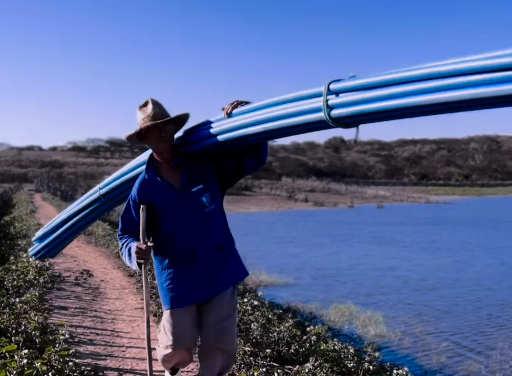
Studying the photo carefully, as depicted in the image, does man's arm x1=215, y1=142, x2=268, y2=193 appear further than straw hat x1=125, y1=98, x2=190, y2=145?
Yes

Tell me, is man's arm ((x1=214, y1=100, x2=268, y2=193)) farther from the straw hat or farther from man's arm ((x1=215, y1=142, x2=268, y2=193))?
the straw hat

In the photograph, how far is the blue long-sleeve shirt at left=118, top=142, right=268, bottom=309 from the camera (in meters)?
2.87

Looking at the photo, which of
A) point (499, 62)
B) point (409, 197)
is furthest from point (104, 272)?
point (409, 197)

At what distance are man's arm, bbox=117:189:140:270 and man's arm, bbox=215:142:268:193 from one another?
412 millimetres

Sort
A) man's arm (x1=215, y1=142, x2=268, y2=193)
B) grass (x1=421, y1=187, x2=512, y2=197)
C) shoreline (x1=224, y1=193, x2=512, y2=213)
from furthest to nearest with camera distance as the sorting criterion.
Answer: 1. grass (x1=421, y1=187, x2=512, y2=197)
2. shoreline (x1=224, y1=193, x2=512, y2=213)
3. man's arm (x1=215, y1=142, x2=268, y2=193)

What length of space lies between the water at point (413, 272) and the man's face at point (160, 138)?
4524mm

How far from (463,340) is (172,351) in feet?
18.4

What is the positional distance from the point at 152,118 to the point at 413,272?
34.1 ft

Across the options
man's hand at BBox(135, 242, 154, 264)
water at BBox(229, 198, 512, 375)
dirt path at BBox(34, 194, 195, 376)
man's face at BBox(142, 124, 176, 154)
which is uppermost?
man's face at BBox(142, 124, 176, 154)

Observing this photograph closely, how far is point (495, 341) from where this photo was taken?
774 cm

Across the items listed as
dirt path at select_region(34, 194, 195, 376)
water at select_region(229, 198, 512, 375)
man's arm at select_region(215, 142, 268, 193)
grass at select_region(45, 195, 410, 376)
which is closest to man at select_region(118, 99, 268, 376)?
man's arm at select_region(215, 142, 268, 193)

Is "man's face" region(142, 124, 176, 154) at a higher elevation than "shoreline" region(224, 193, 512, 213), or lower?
higher

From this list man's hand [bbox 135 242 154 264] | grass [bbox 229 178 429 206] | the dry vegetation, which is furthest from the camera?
the dry vegetation

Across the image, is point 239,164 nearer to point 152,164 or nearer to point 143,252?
point 152,164
